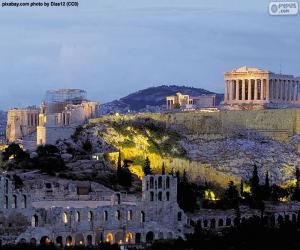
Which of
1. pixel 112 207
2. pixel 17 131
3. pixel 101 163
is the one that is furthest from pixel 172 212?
pixel 17 131

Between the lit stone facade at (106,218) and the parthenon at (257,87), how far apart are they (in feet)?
94.8

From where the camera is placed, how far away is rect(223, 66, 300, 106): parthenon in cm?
7238

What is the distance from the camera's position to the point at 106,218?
140ft

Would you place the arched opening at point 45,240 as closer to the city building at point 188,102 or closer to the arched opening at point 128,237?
the arched opening at point 128,237

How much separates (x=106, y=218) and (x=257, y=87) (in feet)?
103

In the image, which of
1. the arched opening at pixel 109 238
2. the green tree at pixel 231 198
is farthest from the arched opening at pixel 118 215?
the green tree at pixel 231 198

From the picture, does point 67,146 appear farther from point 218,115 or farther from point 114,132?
point 218,115

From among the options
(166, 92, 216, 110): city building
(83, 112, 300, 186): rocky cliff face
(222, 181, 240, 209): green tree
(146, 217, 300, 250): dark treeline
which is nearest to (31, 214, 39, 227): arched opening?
(146, 217, 300, 250): dark treeline

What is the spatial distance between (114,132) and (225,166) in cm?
577

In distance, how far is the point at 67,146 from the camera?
2221 inches

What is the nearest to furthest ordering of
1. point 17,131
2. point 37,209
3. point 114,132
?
point 37,209, point 114,132, point 17,131

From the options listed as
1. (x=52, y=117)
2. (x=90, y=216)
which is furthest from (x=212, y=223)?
(x=52, y=117)

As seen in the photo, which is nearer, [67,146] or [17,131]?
[67,146]

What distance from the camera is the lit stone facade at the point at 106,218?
41719 millimetres
